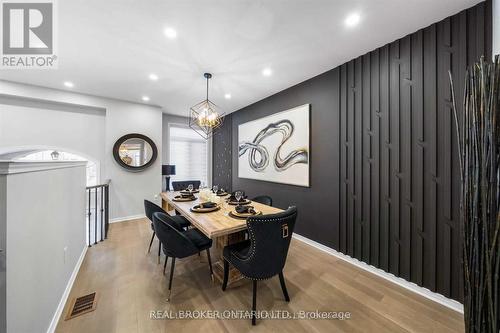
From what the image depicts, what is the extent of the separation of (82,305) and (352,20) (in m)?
3.93

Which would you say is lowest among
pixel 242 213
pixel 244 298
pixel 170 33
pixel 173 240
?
pixel 244 298

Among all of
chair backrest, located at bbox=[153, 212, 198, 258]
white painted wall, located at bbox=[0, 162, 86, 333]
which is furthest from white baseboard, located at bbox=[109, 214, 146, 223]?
chair backrest, located at bbox=[153, 212, 198, 258]

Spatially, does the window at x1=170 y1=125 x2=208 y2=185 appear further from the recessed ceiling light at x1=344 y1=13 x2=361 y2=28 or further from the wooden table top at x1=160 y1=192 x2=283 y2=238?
the recessed ceiling light at x1=344 y1=13 x2=361 y2=28

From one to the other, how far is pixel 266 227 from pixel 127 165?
4313 millimetres

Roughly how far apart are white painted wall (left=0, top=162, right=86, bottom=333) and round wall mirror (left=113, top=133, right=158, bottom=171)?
8.43 ft

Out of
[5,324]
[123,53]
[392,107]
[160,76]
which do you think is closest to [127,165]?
[160,76]

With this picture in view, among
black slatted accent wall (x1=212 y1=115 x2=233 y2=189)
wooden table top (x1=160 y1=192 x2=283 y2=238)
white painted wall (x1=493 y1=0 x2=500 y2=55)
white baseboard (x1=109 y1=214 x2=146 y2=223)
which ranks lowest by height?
white baseboard (x1=109 y1=214 x2=146 y2=223)

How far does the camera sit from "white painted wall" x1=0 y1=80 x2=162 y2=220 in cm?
373

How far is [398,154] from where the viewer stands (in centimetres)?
219

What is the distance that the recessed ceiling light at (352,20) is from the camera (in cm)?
186

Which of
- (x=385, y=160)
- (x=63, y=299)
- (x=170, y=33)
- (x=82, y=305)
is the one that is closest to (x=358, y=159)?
(x=385, y=160)

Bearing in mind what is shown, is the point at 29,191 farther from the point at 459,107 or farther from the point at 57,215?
the point at 459,107

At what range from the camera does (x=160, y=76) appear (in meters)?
3.20

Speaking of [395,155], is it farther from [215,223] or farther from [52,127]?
[52,127]
